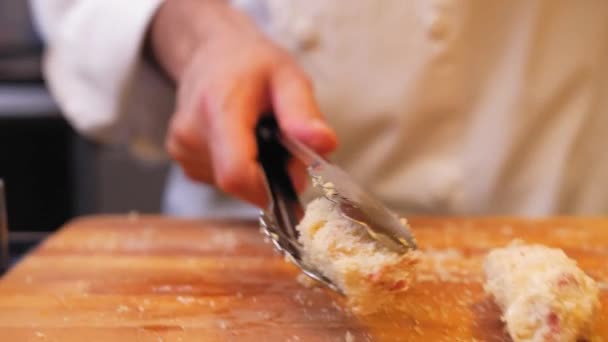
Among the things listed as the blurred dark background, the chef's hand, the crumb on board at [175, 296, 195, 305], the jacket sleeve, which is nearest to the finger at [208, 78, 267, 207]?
the chef's hand

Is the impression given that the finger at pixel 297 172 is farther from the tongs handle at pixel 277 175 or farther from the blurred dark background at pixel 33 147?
the blurred dark background at pixel 33 147

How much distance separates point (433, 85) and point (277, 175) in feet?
0.99

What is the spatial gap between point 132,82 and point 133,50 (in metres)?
0.06

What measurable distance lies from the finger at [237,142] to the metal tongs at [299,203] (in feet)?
0.06

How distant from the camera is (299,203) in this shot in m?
0.61

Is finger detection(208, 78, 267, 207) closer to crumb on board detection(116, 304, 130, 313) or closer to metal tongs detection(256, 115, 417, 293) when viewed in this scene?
metal tongs detection(256, 115, 417, 293)

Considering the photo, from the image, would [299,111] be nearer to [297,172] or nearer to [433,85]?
[297,172]

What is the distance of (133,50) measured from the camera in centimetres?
85

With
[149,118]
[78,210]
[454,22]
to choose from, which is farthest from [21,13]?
[454,22]

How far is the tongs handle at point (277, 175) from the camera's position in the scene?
Answer: 1.90 ft

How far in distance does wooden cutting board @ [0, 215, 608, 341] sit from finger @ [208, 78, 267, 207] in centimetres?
7

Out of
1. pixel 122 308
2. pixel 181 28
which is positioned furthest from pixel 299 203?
pixel 181 28

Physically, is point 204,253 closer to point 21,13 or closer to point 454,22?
point 454,22

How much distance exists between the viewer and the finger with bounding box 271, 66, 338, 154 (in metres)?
0.63
